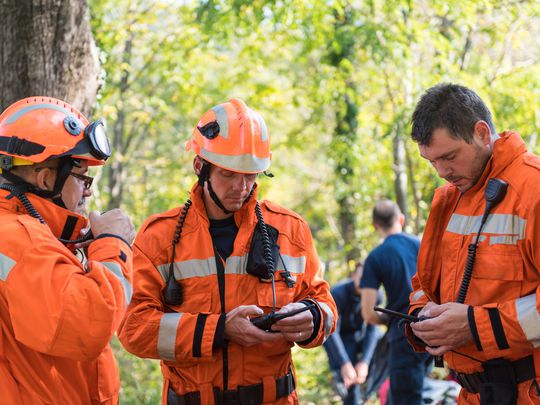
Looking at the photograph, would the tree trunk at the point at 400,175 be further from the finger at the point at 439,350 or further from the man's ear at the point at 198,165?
the finger at the point at 439,350

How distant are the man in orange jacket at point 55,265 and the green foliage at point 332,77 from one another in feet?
13.4

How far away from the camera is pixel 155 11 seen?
46.4ft

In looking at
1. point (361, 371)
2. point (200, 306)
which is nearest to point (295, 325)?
point (200, 306)

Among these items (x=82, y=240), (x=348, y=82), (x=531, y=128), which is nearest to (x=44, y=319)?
(x=82, y=240)

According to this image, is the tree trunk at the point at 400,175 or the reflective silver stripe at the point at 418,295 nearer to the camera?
the reflective silver stripe at the point at 418,295

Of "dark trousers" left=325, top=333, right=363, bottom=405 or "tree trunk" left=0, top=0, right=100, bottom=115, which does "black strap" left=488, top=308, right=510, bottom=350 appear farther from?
"dark trousers" left=325, top=333, right=363, bottom=405

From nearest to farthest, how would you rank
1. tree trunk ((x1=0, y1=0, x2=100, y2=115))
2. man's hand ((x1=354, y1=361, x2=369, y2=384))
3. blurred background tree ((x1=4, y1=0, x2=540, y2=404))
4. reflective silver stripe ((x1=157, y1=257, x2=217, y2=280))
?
reflective silver stripe ((x1=157, y1=257, x2=217, y2=280)) → tree trunk ((x1=0, y1=0, x2=100, y2=115)) → blurred background tree ((x1=4, y1=0, x2=540, y2=404)) → man's hand ((x1=354, y1=361, x2=369, y2=384))

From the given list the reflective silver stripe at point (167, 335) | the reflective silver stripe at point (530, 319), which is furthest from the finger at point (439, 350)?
the reflective silver stripe at point (167, 335)

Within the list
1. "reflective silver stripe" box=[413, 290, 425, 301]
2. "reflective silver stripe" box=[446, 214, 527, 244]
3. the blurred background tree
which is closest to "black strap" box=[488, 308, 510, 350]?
"reflective silver stripe" box=[446, 214, 527, 244]

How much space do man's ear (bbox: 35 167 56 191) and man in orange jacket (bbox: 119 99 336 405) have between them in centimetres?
66

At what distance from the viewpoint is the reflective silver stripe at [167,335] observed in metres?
3.21

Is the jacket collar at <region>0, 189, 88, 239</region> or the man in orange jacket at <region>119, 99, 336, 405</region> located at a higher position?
the jacket collar at <region>0, 189, 88, 239</region>

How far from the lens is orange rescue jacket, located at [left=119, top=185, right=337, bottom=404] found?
3.22 m

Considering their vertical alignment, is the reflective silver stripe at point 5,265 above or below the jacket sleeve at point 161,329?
above
